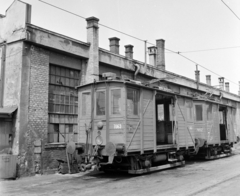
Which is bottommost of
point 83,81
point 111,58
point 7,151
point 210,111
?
point 7,151

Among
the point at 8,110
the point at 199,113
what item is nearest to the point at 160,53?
the point at 199,113

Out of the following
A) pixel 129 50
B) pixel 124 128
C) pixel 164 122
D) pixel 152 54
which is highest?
pixel 152 54

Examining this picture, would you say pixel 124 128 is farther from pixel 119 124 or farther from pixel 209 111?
pixel 209 111

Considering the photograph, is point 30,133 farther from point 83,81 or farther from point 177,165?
point 177,165

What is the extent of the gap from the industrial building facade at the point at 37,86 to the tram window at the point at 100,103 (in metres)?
2.05

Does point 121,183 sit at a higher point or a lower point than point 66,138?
lower

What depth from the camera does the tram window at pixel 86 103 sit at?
1046 cm

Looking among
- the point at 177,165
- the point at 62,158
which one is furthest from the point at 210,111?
the point at 62,158

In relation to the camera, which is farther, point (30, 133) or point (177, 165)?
point (177, 165)

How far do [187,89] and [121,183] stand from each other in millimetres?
16659

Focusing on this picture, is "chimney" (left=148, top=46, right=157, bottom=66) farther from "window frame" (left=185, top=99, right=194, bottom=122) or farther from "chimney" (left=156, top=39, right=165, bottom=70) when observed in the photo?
"window frame" (left=185, top=99, right=194, bottom=122)

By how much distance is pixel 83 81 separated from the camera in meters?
13.6

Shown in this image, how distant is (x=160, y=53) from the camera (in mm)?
22250

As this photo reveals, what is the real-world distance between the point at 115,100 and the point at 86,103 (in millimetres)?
1347
